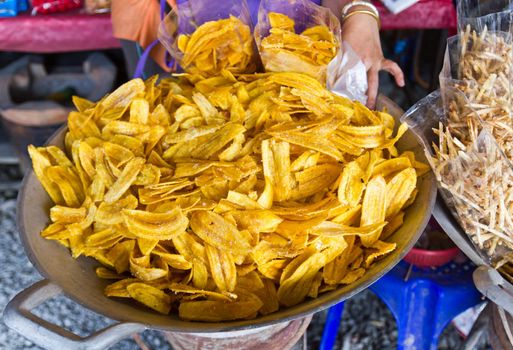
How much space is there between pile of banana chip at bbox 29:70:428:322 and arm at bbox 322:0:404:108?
23cm

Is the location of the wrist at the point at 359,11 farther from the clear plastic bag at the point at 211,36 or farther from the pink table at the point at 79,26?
the pink table at the point at 79,26

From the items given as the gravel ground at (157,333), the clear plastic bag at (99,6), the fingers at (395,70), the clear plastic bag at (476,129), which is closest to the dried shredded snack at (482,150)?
the clear plastic bag at (476,129)

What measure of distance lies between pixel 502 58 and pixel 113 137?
0.90 m

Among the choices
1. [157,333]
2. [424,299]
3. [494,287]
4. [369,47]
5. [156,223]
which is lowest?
[157,333]

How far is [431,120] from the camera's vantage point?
117cm

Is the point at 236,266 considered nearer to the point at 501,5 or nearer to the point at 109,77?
the point at 501,5

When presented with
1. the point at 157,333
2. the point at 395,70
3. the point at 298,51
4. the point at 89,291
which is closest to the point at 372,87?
the point at 395,70

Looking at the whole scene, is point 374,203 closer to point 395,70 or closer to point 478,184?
point 478,184

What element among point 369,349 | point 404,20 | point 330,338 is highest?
point 404,20

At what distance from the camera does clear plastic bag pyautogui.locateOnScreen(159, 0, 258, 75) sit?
1429mm

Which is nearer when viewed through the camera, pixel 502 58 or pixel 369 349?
pixel 502 58

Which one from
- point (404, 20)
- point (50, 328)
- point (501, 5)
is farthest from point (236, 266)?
Answer: point (404, 20)

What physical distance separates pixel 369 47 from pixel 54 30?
148cm

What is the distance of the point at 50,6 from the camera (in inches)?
91.9
